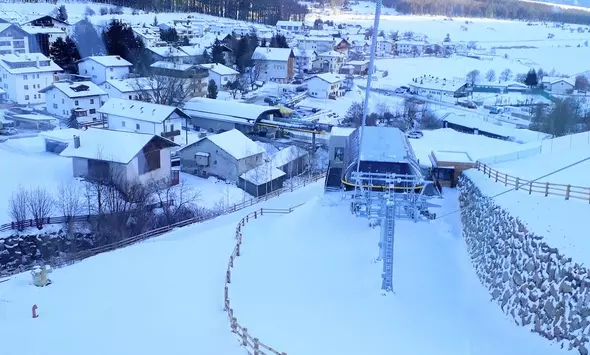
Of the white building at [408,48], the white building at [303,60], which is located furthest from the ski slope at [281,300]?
the white building at [408,48]

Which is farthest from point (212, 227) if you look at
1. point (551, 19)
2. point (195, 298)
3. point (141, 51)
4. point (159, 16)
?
point (551, 19)

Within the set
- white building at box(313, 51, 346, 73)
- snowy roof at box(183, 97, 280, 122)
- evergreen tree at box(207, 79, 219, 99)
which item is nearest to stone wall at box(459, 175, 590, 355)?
snowy roof at box(183, 97, 280, 122)

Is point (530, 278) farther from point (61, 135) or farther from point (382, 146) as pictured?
point (61, 135)

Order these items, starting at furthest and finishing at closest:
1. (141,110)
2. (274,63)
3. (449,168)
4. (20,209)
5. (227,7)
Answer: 1. (227,7)
2. (274,63)
3. (141,110)
4. (20,209)
5. (449,168)

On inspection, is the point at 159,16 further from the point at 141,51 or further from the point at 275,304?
the point at 275,304

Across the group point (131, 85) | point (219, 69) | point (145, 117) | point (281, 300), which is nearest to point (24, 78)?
point (131, 85)

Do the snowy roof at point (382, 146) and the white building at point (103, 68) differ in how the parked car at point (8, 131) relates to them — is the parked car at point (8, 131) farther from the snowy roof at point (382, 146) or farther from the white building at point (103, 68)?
the snowy roof at point (382, 146)
